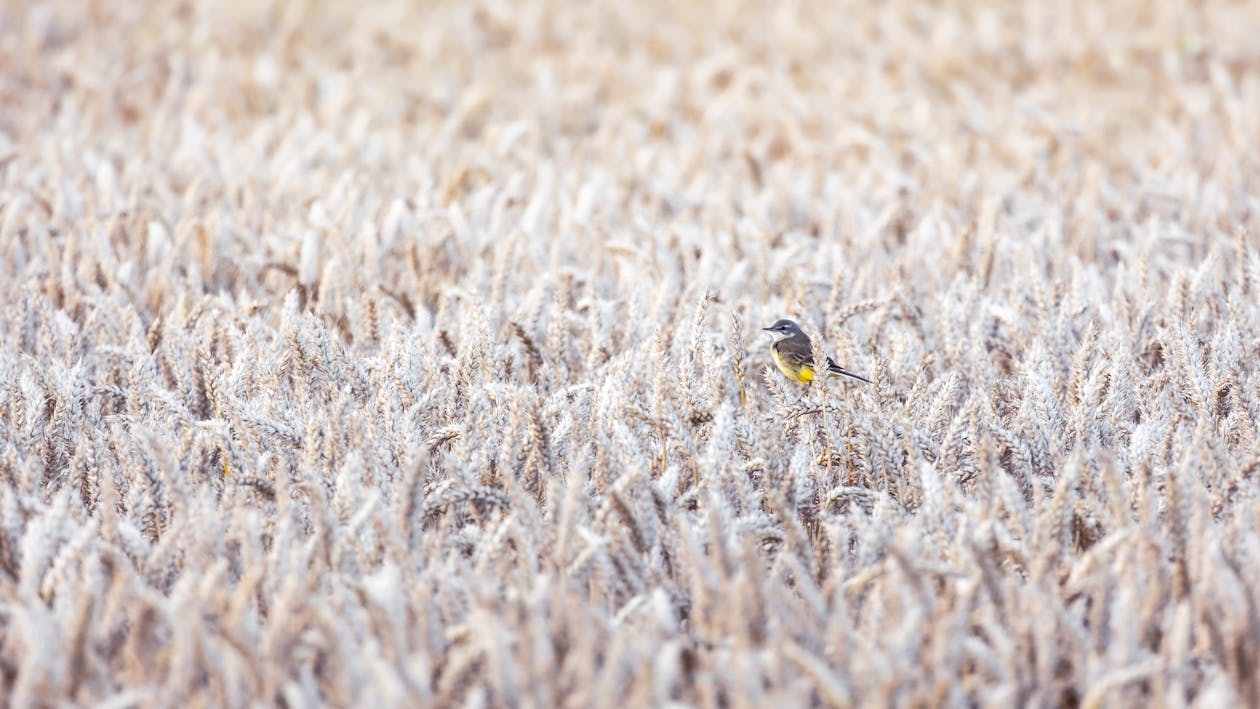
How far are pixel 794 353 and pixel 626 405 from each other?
2.13 ft

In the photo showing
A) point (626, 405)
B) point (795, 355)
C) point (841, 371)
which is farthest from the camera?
point (795, 355)

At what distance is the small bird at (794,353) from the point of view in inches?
120

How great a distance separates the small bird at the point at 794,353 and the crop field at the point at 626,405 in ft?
0.27

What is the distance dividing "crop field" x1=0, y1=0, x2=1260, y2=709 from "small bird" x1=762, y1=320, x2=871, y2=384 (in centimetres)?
8

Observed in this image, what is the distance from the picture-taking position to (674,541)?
7.15 feet

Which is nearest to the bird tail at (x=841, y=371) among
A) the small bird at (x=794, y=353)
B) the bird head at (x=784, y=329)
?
the small bird at (x=794, y=353)

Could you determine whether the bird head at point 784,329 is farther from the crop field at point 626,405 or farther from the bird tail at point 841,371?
the bird tail at point 841,371

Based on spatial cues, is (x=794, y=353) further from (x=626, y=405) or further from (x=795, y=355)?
(x=626, y=405)

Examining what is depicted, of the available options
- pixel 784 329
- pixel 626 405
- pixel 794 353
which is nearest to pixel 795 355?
pixel 794 353

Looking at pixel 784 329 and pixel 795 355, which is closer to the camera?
pixel 795 355

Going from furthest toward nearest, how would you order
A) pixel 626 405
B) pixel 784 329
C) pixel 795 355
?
pixel 784 329
pixel 795 355
pixel 626 405

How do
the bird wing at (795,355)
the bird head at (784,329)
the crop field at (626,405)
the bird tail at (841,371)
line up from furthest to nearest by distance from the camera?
the bird head at (784,329), the bird wing at (795,355), the bird tail at (841,371), the crop field at (626,405)

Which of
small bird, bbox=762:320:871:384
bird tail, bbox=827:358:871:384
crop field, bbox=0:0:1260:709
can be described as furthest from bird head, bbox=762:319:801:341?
bird tail, bbox=827:358:871:384

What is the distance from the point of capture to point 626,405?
259 cm
